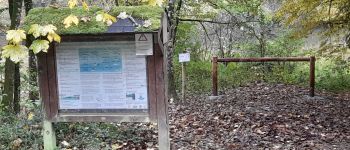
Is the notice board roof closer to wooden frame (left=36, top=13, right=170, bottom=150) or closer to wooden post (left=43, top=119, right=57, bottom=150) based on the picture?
wooden frame (left=36, top=13, right=170, bottom=150)

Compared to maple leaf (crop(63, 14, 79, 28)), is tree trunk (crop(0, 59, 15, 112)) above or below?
below

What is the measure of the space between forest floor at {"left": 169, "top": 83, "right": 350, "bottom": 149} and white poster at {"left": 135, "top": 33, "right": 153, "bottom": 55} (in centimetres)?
162

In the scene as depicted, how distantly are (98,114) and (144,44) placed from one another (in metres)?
0.93

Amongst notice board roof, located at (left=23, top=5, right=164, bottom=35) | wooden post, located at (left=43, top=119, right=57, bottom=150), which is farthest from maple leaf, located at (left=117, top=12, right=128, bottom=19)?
wooden post, located at (left=43, top=119, right=57, bottom=150)

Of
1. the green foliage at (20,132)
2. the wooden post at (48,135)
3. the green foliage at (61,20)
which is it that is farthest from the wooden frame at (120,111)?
the green foliage at (20,132)

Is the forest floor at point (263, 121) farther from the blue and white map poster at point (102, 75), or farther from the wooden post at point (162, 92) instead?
the blue and white map poster at point (102, 75)

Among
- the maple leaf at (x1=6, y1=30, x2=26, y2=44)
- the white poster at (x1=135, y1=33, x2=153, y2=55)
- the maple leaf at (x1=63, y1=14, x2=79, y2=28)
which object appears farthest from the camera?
the white poster at (x1=135, y1=33, x2=153, y2=55)

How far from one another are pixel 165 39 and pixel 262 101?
14.4ft

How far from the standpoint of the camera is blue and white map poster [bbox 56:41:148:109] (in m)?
4.34

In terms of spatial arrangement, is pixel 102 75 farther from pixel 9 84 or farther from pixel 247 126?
pixel 247 126

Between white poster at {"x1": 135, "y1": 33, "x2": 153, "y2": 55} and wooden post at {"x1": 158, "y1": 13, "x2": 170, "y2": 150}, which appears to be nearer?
white poster at {"x1": 135, "y1": 33, "x2": 153, "y2": 55}

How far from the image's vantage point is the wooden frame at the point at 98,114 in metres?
4.31

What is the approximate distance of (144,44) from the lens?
414cm

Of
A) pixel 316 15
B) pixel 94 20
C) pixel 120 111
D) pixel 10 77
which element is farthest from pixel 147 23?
pixel 316 15
